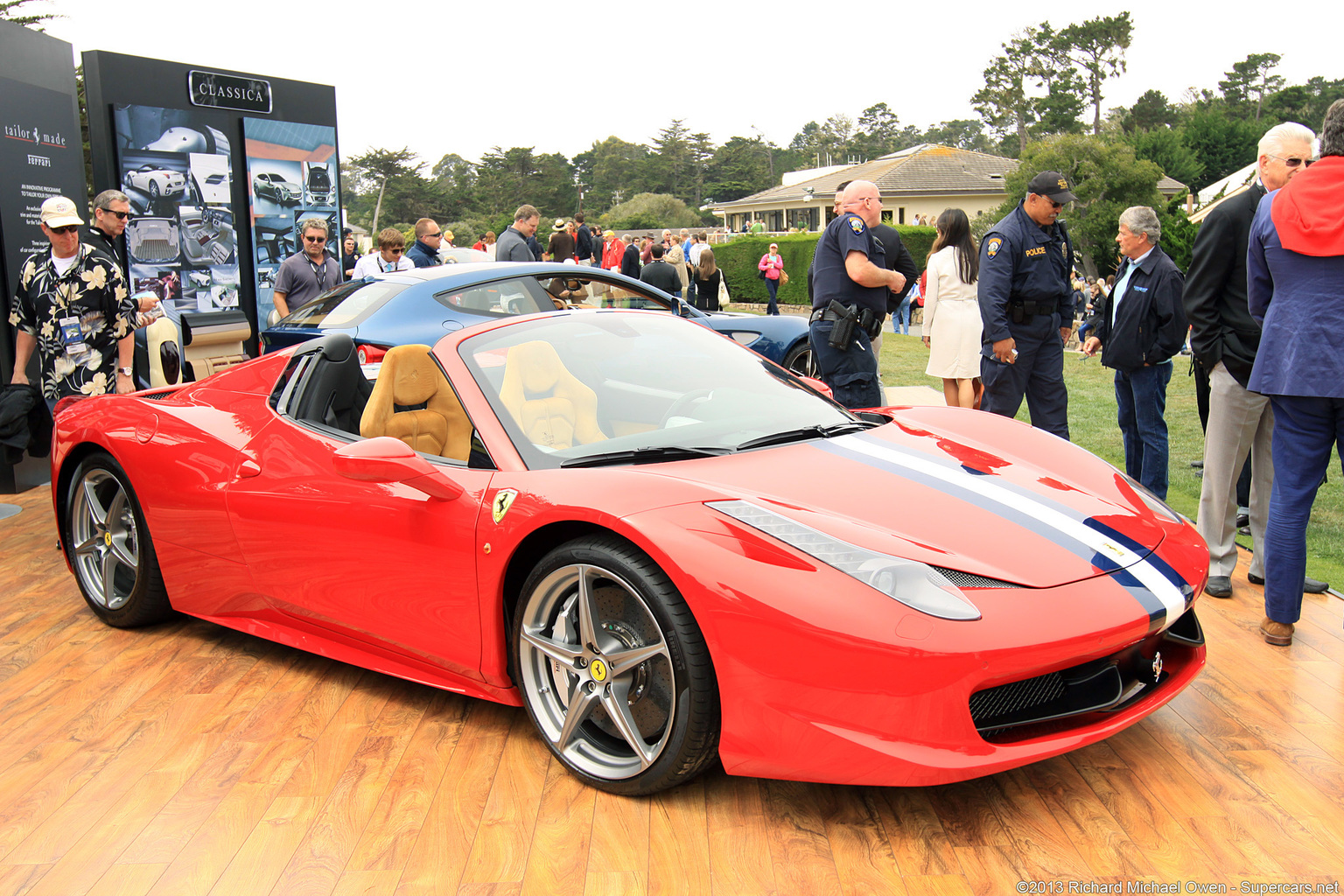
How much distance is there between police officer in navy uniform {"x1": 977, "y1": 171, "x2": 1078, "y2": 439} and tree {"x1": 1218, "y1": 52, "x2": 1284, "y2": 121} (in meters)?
107

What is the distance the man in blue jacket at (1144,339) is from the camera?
18.2ft

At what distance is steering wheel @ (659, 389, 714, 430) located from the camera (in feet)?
10.5

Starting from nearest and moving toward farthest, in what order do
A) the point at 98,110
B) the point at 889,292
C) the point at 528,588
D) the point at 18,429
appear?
the point at 528,588
the point at 18,429
the point at 889,292
the point at 98,110

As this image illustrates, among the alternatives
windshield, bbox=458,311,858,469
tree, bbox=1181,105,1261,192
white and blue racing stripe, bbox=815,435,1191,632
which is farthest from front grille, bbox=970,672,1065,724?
tree, bbox=1181,105,1261,192

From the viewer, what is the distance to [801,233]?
4150cm

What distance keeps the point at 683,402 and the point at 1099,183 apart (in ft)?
143

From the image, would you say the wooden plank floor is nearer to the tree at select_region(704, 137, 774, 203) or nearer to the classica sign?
the classica sign

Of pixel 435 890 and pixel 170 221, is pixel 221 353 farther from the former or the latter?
pixel 435 890

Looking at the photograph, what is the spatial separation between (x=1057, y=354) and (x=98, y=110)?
828 cm

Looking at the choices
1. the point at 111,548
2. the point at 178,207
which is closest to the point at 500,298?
the point at 111,548

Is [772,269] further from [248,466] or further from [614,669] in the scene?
[614,669]

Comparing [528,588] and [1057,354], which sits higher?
[1057,354]

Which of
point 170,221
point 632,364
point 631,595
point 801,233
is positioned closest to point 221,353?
point 170,221

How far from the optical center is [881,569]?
7.72ft
